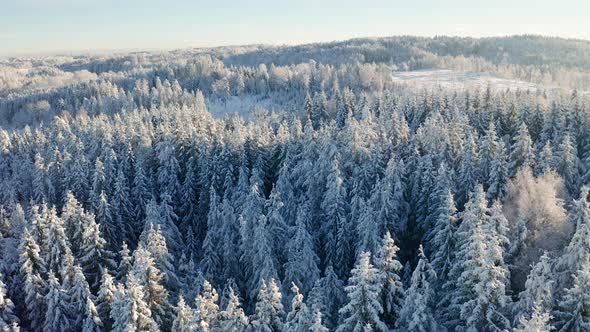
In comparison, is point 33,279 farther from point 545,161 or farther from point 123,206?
point 545,161

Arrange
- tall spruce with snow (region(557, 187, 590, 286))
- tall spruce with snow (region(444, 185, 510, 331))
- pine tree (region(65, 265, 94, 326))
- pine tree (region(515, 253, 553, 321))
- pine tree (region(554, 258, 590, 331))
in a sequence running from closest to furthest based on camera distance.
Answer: pine tree (region(515, 253, 553, 321)) < pine tree (region(554, 258, 590, 331)) < tall spruce with snow (region(557, 187, 590, 286)) < tall spruce with snow (region(444, 185, 510, 331)) < pine tree (region(65, 265, 94, 326))

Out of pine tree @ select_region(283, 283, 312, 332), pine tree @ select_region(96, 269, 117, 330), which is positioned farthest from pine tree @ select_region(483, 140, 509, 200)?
pine tree @ select_region(96, 269, 117, 330)

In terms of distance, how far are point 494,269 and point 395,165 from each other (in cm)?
1967

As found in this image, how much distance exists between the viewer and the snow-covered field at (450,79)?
4880 inches

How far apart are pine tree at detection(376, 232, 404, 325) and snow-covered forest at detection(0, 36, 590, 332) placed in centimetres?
14

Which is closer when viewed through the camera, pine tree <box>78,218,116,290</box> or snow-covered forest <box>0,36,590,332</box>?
snow-covered forest <box>0,36,590,332</box>

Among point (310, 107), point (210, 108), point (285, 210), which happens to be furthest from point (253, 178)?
point (210, 108)

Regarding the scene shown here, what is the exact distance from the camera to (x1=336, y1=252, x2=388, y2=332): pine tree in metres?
25.2

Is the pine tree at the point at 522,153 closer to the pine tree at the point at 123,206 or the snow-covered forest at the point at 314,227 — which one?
the snow-covered forest at the point at 314,227

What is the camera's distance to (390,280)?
89.2ft

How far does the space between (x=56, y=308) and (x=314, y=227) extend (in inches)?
967

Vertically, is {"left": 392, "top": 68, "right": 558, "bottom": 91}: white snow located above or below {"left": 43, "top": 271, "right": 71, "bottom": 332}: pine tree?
above

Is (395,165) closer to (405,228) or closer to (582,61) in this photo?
(405,228)

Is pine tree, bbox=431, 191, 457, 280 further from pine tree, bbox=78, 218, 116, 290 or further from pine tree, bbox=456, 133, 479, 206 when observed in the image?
pine tree, bbox=78, 218, 116, 290
